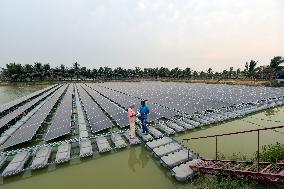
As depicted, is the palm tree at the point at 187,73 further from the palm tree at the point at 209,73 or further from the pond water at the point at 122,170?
the pond water at the point at 122,170

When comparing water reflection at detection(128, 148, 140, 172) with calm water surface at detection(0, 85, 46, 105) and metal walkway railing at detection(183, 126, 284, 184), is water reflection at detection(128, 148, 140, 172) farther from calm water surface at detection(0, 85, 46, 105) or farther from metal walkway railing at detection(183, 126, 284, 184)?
calm water surface at detection(0, 85, 46, 105)

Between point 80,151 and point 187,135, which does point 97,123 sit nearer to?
point 80,151

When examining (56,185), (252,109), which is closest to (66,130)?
(56,185)

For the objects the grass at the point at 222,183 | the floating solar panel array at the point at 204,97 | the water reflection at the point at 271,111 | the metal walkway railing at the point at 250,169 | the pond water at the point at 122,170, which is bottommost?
the pond water at the point at 122,170

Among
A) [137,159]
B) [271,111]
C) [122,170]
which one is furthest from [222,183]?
[271,111]

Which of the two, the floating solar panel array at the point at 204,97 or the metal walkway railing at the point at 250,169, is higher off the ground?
the floating solar panel array at the point at 204,97

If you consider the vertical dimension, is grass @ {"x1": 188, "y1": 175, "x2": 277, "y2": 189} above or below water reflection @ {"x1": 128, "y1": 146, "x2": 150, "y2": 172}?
above

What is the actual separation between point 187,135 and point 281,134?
19.0 ft

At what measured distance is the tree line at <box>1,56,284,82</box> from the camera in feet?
264

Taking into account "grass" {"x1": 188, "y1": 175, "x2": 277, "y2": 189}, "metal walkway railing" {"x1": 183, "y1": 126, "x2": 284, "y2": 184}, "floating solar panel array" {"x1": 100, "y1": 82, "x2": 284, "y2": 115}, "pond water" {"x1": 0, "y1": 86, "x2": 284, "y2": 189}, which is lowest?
"pond water" {"x1": 0, "y1": 86, "x2": 284, "y2": 189}

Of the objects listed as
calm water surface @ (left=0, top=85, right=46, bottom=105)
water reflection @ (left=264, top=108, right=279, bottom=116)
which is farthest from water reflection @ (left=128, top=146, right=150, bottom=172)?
calm water surface @ (left=0, top=85, right=46, bottom=105)

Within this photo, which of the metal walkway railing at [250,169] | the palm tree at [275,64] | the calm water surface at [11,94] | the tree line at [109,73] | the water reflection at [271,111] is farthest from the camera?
the tree line at [109,73]

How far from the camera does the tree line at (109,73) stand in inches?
3171

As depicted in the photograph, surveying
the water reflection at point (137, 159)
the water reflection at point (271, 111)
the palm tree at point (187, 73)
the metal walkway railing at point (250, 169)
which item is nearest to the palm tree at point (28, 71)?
the palm tree at point (187, 73)
